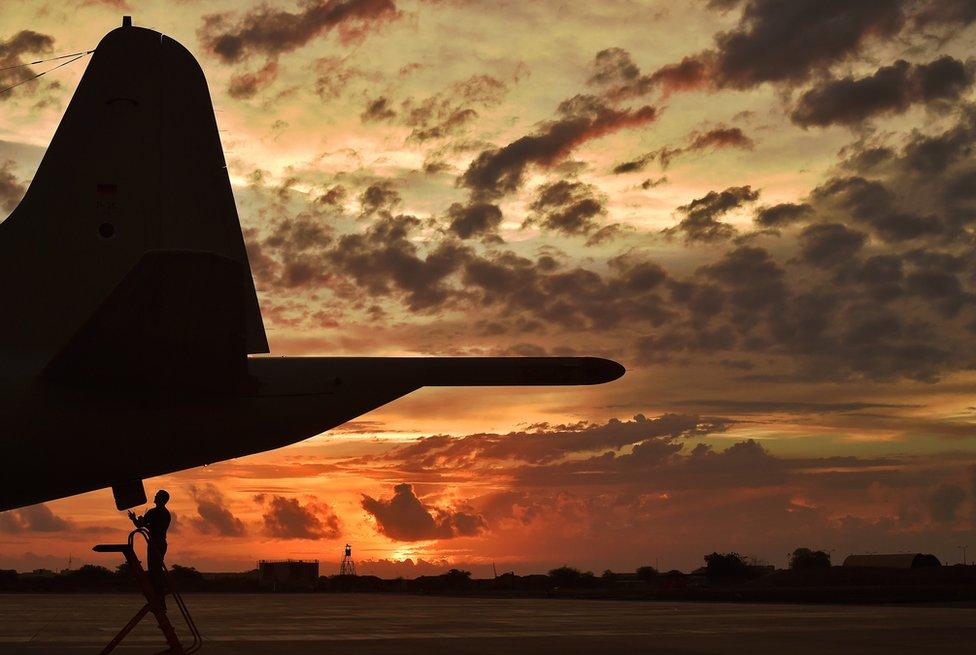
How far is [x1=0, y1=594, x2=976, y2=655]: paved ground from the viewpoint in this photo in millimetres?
23266

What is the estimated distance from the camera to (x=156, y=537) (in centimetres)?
1930

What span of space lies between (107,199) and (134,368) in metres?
3.66

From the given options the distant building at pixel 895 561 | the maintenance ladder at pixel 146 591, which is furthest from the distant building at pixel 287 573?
the maintenance ladder at pixel 146 591

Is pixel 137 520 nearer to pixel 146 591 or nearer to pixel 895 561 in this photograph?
pixel 146 591

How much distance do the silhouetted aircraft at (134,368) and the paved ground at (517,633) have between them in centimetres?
646

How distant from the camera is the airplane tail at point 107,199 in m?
17.8

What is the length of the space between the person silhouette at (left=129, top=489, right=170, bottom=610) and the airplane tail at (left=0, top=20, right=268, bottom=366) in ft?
12.1

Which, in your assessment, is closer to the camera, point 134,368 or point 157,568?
point 134,368

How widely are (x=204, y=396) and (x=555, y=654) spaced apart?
941 cm

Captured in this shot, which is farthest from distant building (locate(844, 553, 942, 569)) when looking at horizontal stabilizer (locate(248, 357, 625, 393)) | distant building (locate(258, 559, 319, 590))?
horizontal stabilizer (locate(248, 357, 625, 393))

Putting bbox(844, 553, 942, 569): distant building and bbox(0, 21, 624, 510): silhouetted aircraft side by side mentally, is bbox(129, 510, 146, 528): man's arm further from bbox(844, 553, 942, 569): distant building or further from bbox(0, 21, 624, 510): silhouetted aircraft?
bbox(844, 553, 942, 569): distant building

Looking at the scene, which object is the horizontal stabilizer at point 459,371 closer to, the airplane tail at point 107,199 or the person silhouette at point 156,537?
the airplane tail at point 107,199

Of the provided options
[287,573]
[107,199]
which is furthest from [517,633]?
[287,573]

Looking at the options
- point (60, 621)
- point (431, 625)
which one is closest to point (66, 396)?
point (431, 625)
